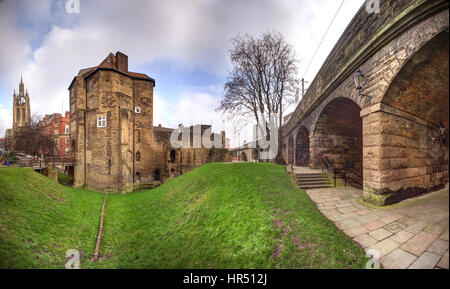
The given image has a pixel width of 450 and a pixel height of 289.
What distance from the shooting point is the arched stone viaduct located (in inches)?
135

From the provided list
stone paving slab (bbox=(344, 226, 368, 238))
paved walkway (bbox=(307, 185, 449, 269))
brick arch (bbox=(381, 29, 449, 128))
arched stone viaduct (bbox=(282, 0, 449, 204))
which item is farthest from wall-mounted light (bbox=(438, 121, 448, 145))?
stone paving slab (bbox=(344, 226, 368, 238))

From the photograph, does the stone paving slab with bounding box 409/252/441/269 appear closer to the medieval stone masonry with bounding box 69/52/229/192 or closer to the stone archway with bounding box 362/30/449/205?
the stone archway with bounding box 362/30/449/205

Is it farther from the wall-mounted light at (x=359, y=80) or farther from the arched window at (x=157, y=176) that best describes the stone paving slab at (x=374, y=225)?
the arched window at (x=157, y=176)

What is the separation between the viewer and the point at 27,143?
57.4 feet

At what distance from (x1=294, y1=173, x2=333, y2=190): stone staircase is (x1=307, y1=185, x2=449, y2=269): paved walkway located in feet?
6.03

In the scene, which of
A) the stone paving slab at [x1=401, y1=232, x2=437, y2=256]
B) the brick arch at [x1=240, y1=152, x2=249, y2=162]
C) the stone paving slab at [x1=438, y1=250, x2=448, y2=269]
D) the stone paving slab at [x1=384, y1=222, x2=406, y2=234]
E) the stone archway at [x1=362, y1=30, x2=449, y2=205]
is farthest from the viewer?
the brick arch at [x1=240, y1=152, x2=249, y2=162]

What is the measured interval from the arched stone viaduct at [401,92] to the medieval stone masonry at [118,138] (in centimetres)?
1323

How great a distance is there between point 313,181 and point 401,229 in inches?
170

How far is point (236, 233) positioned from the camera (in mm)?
4035

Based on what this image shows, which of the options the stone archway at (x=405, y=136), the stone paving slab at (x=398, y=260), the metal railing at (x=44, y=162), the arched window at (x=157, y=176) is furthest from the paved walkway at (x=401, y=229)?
the metal railing at (x=44, y=162)

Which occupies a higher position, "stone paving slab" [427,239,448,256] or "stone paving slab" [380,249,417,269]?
"stone paving slab" [427,239,448,256]
